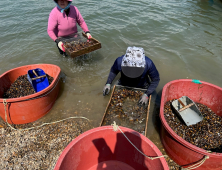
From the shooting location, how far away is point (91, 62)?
16.4ft

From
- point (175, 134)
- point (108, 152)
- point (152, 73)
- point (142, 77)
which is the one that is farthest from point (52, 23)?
point (175, 134)

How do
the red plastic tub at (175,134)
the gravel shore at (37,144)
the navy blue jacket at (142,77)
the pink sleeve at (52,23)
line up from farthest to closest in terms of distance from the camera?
the pink sleeve at (52,23), the navy blue jacket at (142,77), the gravel shore at (37,144), the red plastic tub at (175,134)

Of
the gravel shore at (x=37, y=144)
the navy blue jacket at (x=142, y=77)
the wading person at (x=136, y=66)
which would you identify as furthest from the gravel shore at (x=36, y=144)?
the wading person at (x=136, y=66)

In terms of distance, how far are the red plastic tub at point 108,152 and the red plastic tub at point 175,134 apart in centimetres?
60

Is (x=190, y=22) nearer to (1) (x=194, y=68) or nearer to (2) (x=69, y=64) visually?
(1) (x=194, y=68)

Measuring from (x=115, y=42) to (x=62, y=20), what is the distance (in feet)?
8.88

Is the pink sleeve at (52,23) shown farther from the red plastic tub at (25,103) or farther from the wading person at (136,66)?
the wading person at (136,66)

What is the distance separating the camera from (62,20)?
3.76 meters

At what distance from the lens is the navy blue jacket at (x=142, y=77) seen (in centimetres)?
273

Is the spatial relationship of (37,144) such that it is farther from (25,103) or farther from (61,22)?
(61,22)

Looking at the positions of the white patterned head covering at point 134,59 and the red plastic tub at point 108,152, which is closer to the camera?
the red plastic tub at point 108,152

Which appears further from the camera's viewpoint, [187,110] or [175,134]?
[187,110]

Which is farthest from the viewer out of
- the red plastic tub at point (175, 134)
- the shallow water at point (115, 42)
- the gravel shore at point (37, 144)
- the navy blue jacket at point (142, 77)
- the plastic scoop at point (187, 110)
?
the shallow water at point (115, 42)

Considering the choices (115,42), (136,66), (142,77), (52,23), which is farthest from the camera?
(115,42)
